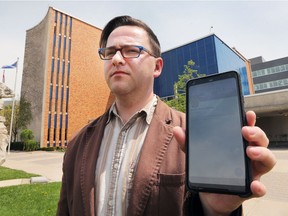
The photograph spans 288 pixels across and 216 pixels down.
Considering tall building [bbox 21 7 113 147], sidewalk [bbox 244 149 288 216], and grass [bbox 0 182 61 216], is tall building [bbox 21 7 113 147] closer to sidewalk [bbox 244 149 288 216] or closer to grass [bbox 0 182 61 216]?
grass [bbox 0 182 61 216]

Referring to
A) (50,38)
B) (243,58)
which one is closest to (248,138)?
(50,38)

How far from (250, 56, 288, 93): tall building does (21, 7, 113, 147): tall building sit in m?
39.3

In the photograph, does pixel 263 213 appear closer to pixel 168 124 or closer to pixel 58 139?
pixel 168 124

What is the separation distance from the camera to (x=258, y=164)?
859 mm

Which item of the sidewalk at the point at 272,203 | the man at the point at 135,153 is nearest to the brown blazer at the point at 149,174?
the man at the point at 135,153

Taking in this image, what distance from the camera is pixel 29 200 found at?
5.23 meters

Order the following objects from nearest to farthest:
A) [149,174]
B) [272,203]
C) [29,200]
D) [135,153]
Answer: [149,174] < [135,153] < [272,203] < [29,200]

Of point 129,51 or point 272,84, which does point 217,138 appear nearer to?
point 129,51

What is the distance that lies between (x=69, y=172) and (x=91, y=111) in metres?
28.2

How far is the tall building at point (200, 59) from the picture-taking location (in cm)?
2895

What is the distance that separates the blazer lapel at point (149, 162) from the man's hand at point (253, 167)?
13.1 inches

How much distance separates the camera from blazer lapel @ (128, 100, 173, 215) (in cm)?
117

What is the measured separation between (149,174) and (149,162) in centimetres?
7

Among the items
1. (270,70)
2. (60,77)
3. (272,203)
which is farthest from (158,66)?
(270,70)
